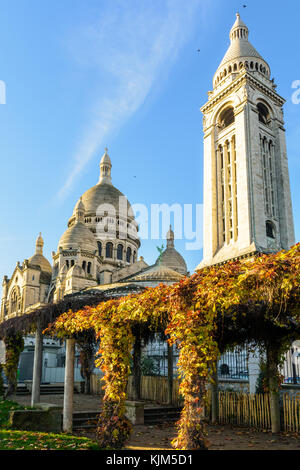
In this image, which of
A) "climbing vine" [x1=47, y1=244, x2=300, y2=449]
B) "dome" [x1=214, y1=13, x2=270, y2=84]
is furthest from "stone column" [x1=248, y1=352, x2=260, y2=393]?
"dome" [x1=214, y1=13, x2=270, y2=84]

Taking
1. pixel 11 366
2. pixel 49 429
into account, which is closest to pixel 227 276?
pixel 49 429

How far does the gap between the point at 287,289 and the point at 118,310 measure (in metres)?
4.11

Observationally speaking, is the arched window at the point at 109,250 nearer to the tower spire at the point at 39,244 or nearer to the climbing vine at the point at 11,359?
the tower spire at the point at 39,244

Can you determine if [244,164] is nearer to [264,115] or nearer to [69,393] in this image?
[264,115]

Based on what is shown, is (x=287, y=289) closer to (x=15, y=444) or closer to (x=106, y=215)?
(x=15, y=444)

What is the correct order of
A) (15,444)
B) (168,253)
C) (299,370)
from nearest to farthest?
(15,444) → (299,370) → (168,253)

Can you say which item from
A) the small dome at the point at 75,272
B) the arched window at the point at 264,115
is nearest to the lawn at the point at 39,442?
the arched window at the point at 264,115

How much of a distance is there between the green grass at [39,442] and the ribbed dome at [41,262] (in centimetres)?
5617

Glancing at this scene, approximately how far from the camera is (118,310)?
371 inches

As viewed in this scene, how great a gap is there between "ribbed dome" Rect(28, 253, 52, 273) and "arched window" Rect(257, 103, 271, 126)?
133ft

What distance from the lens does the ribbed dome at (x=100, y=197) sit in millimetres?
73812

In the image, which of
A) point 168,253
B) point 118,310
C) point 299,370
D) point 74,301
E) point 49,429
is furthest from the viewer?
point 168,253

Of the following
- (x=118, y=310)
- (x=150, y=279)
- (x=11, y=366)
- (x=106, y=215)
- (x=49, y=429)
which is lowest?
(x=49, y=429)

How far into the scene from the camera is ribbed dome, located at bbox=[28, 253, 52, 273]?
213 feet
